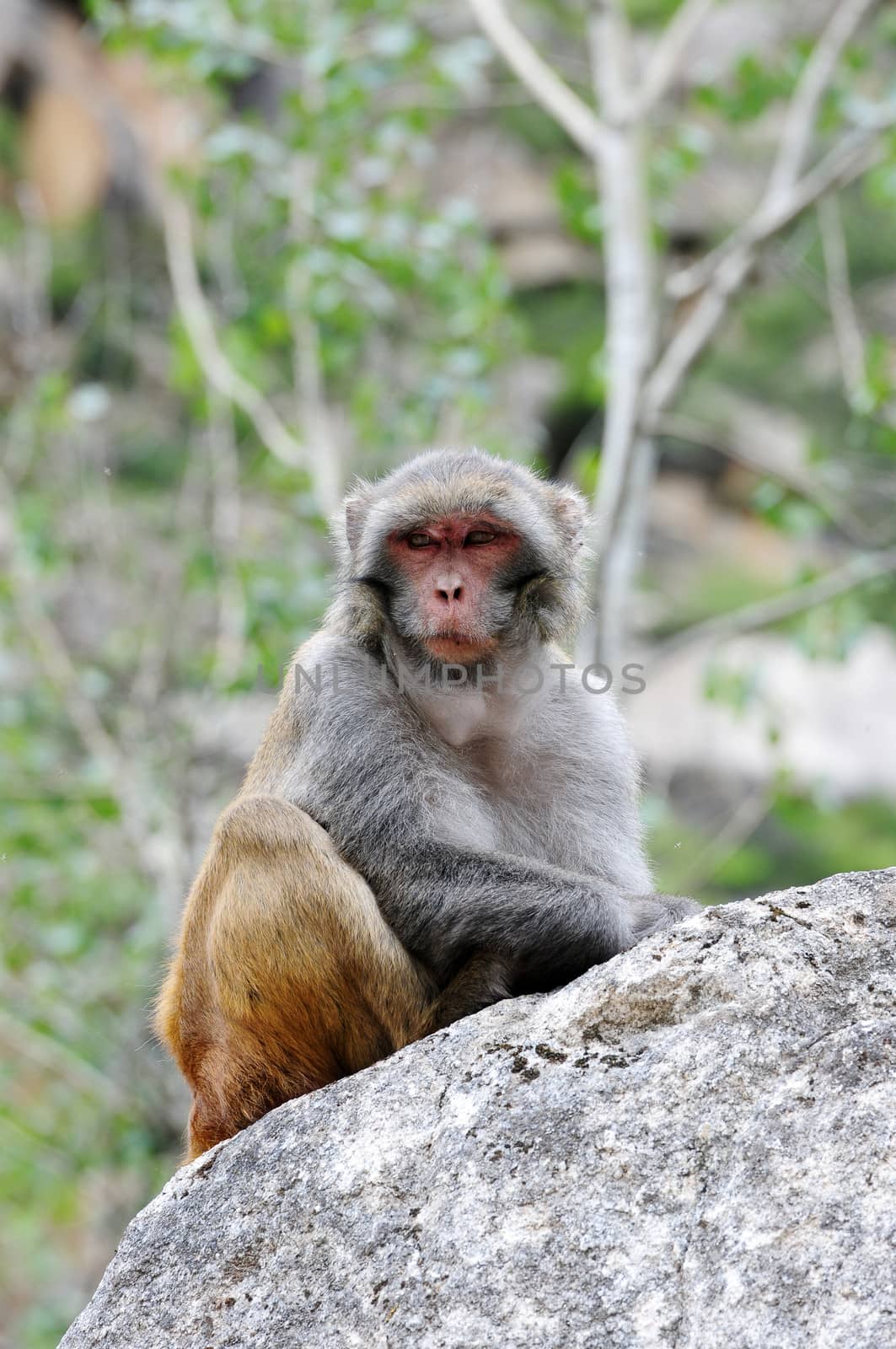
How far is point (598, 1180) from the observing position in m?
2.62

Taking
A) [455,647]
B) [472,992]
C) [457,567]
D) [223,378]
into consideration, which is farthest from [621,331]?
[472,992]

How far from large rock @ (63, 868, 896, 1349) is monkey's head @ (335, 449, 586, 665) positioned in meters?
1.05

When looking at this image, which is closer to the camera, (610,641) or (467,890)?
(467,890)

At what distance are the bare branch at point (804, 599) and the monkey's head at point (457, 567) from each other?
372 cm

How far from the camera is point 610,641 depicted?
7.29 metres

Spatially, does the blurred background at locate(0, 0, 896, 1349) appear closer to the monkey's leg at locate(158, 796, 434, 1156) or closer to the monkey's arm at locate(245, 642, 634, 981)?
the monkey's arm at locate(245, 642, 634, 981)

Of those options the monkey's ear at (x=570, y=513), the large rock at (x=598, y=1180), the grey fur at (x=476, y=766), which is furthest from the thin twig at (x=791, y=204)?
the large rock at (x=598, y=1180)

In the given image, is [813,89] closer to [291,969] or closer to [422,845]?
[422,845]

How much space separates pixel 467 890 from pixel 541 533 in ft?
3.41

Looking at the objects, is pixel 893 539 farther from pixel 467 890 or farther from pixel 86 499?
pixel 467 890

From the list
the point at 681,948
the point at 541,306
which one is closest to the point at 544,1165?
the point at 681,948

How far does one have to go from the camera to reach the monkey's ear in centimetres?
428

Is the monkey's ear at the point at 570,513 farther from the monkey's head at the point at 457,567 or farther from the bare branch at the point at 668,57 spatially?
the bare branch at the point at 668,57

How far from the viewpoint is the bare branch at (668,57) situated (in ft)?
25.7
